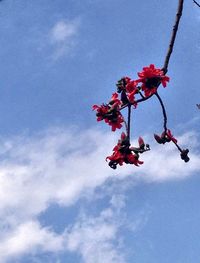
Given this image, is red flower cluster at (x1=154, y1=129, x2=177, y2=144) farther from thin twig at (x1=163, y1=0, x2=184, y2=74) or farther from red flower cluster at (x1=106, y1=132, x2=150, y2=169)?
thin twig at (x1=163, y1=0, x2=184, y2=74)

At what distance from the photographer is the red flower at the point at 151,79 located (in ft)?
16.9

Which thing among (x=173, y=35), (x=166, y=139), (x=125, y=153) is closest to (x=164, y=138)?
(x=166, y=139)

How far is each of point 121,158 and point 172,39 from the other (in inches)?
51.9

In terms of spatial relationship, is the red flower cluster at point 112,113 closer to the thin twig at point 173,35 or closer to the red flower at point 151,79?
the red flower at point 151,79

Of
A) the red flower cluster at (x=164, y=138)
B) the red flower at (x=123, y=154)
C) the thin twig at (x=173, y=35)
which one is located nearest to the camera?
the thin twig at (x=173, y=35)

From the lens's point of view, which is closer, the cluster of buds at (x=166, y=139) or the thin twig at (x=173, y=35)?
the thin twig at (x=173, y=35)

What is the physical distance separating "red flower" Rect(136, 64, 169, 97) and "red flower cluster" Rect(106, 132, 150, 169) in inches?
21.1

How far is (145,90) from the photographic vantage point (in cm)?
515

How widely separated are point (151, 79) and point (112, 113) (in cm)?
55

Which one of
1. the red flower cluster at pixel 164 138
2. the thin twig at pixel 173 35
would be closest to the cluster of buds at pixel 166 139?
the red flower cluster at pixel 164 138

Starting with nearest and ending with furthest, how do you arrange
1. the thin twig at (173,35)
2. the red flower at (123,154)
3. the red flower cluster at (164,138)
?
the thin twig at (173,35) → the red flower at (123,154) → the red flower cluster at (164,138)

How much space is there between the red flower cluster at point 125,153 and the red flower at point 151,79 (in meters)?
0.54

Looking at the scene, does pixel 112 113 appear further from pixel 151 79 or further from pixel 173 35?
pixel 173 35

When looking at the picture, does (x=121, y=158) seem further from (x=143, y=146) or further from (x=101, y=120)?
(x=101, y=120)
